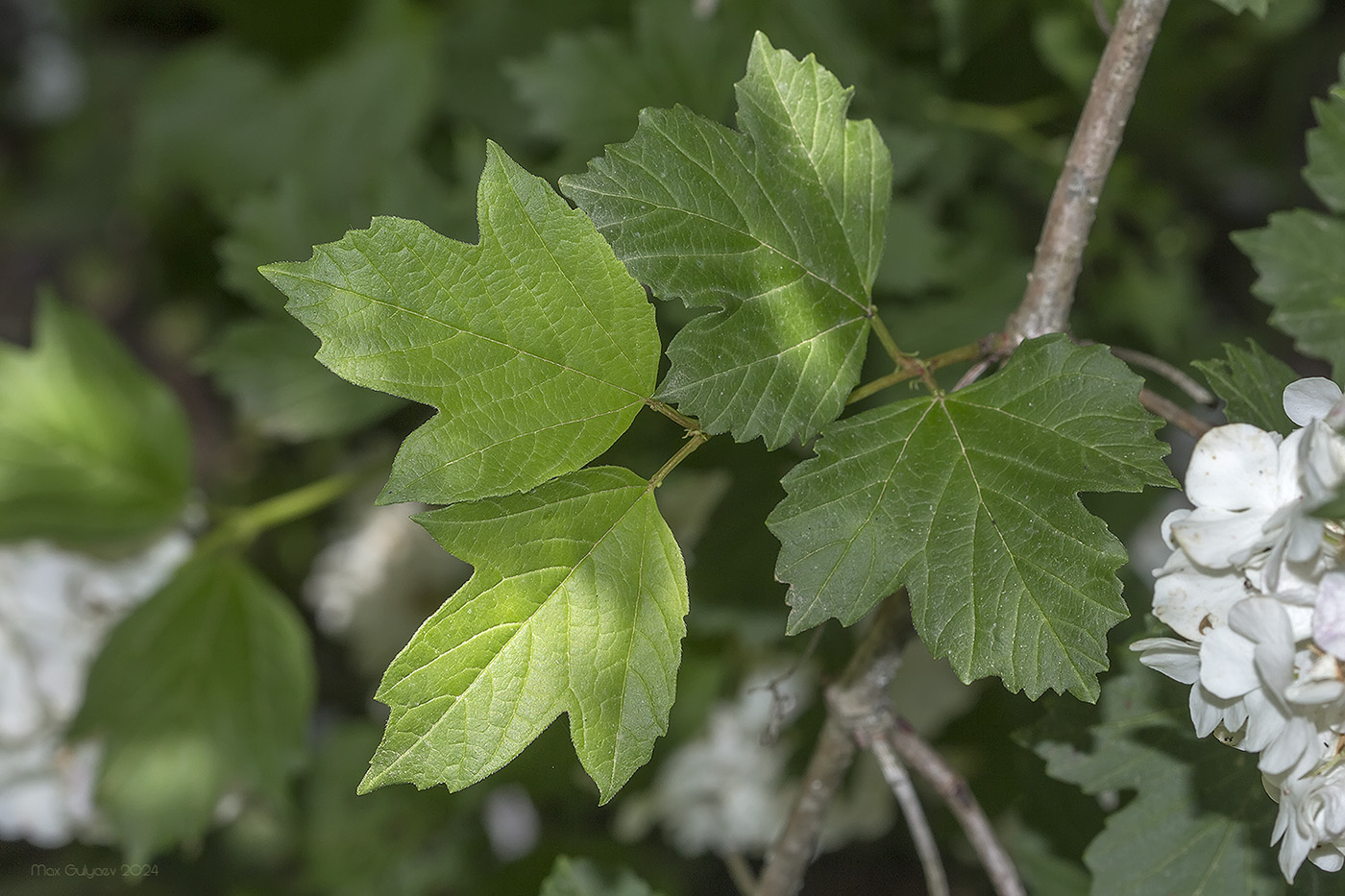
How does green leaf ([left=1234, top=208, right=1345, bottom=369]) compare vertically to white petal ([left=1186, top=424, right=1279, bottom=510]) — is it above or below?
below

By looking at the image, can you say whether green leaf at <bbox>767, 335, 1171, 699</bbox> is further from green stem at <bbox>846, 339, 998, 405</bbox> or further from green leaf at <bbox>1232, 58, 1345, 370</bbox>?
green leaf at <bbox>1232, 58, 1345, 370</bbox>

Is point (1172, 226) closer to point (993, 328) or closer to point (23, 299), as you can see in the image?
point (993, 328)

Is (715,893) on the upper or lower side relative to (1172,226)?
lower

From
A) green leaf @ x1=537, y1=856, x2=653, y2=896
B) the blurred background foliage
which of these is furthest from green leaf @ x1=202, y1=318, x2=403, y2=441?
green leaf @ x1=537, y1=856, x2=653, y2=896

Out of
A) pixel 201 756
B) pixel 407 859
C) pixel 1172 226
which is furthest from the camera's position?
pixel 1172 226

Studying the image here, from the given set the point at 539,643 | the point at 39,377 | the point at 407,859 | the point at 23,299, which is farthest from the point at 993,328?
the point at 23,299

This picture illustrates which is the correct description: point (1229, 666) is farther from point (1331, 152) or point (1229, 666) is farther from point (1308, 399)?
point (1331, 152)

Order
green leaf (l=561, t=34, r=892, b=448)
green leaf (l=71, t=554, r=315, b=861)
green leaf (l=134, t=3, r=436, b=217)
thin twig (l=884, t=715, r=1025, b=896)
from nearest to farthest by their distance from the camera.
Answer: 1. green leaf (l=561, t=34, r=892, b=448)
2. thin twig (l=884, t=715, r=1025, b=896)
3. green leaf (l=71, t=554, r=315, b=861)
4. green leaf (l=134, t=3, r=436, b=217)
